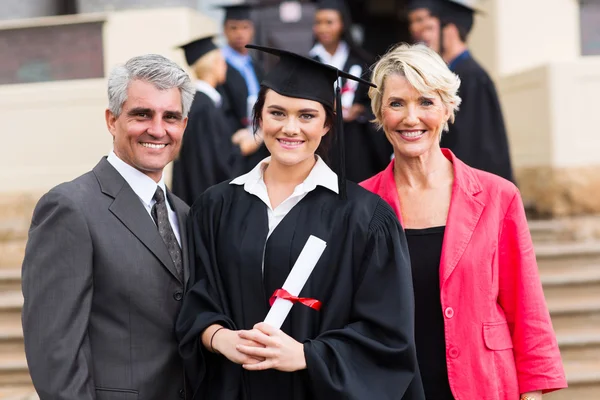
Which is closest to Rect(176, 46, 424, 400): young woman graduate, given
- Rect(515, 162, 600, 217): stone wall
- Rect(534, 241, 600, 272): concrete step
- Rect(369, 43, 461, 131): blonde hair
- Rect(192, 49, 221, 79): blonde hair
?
Rect(369, 43, 461, 131): blonde hair

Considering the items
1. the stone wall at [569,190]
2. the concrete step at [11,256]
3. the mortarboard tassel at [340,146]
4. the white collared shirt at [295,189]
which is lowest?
the concrete step at [11,256]

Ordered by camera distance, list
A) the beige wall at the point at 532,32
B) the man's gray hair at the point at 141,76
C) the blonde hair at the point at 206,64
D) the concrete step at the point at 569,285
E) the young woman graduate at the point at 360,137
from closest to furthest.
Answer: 1. the man's gray hair at the point at 141,76
2. the young woman graduate at the point at 360,137
3. the concrete step at the point at 569,285
4. the blonde hair at the point at 206,64
5. the beige wall at the point at 532,32

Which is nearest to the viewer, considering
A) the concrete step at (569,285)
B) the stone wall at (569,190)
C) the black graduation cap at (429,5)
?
the black graduation cap at (429,5)

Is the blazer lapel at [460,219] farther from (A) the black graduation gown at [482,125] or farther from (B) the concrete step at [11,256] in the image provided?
(B) the concrete step at [11,256]

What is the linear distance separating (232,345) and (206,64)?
409cm

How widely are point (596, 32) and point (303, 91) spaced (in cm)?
671

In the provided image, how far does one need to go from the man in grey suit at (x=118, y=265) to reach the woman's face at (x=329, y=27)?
376 cm

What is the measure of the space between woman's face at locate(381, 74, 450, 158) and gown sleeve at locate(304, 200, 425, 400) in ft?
1.64

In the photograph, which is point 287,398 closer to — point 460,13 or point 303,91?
point 303,91

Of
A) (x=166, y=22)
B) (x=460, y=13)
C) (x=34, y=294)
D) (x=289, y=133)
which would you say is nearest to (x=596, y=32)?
(x=460, y=13)

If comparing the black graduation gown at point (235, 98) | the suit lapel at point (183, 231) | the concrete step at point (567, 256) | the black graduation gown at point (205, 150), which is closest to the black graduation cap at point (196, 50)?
the black graduation gown at point (205, 150)

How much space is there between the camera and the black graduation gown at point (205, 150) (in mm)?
6031

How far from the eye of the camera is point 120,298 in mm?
2537

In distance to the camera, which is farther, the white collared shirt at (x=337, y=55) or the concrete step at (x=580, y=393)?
the white collared shirt at (x=337, y=55)
